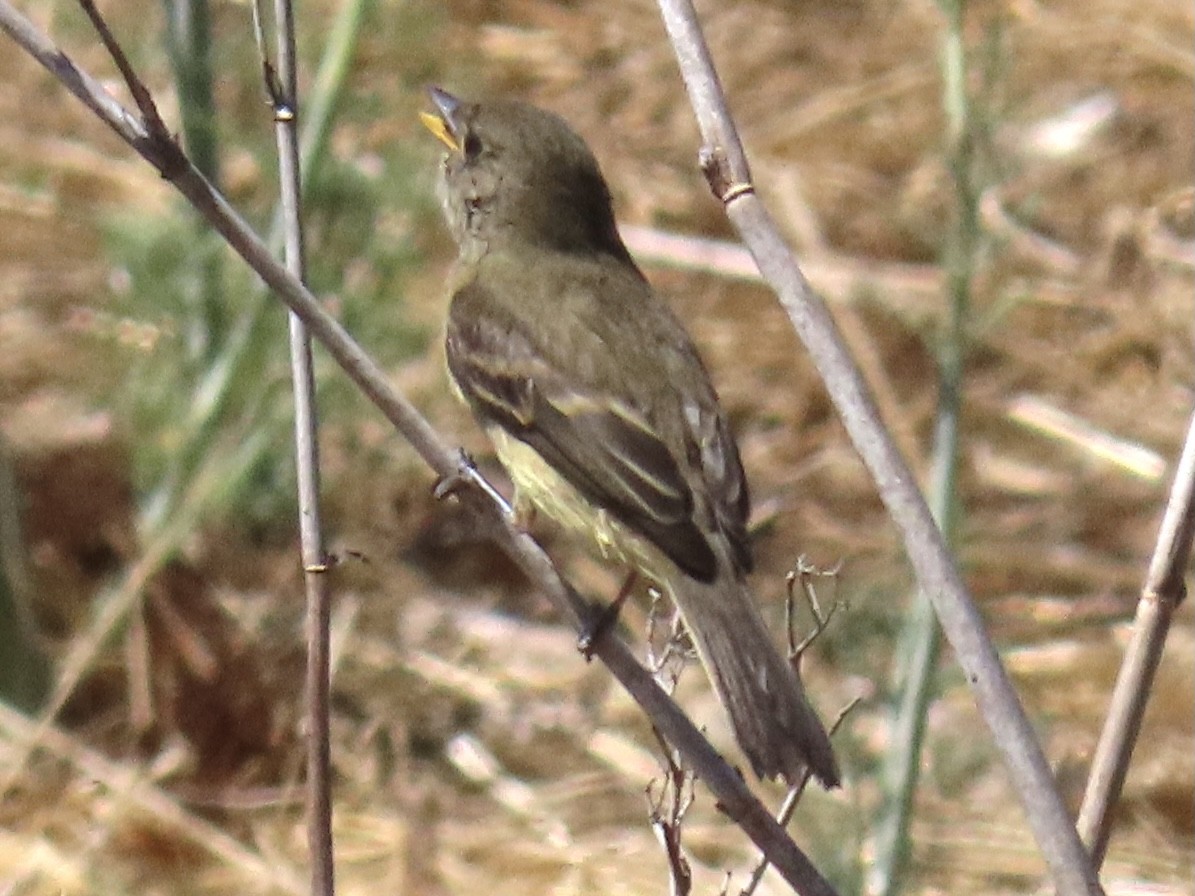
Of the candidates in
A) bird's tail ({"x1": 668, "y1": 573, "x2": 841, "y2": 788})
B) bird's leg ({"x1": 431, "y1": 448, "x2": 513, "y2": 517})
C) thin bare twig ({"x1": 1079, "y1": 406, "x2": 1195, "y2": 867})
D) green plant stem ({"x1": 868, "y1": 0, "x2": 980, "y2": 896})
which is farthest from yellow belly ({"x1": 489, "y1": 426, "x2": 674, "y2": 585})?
thin bare twig ({"x1": 1079, "y1": 406, "x2": 1195, "y2": 867})

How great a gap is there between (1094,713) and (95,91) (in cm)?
334

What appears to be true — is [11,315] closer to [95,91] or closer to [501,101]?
[501,101]

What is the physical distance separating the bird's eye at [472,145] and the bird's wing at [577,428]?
33 centimetres

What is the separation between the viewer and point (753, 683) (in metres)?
2.56

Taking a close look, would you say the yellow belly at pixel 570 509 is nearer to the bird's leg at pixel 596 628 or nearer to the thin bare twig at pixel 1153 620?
the bird's leg at pixel 596 628

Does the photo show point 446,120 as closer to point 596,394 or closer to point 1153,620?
point 596,394

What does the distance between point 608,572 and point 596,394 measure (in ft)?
7.14

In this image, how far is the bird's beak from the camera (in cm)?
368

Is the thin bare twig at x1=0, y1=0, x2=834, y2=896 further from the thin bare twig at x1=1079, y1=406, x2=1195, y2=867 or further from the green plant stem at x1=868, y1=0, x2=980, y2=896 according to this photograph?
the green plant stem at x1=868, y1=0, x2=980, y2=896

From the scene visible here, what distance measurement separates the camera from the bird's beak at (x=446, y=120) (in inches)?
145

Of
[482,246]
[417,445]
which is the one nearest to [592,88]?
[482,246]

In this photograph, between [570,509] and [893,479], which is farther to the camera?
[570,509]

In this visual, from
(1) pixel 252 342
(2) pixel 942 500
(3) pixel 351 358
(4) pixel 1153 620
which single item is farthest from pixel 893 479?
(1) pixel 252 342

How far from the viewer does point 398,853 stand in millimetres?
4391
